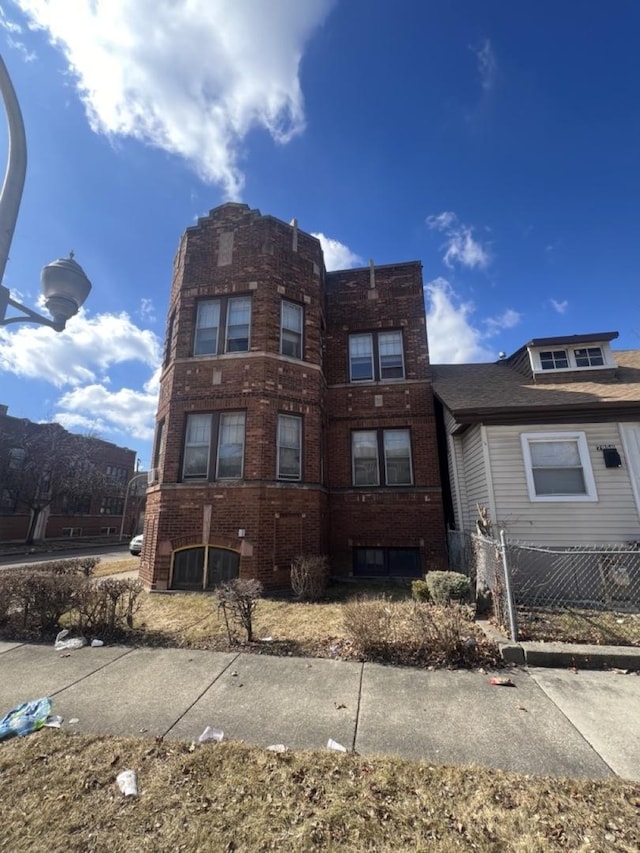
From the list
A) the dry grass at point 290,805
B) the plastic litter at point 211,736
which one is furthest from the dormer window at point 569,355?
the plastic litter at point 211,736

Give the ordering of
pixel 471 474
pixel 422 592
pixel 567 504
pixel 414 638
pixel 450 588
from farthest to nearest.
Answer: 1. pixel 471 474
2. pixel 567 504
3. pixel 422 592
4. pixel 450 588
5. pixel 414 638

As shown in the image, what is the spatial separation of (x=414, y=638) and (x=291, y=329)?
835 cm

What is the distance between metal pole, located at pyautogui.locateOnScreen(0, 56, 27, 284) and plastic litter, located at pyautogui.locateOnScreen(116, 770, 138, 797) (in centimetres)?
410

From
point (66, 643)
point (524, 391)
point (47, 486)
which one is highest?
point (524, 391)

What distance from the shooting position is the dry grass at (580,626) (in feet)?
17.0

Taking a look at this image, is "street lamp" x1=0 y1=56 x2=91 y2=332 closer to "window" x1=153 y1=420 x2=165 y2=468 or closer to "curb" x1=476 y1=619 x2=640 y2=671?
"curb" x1=476 y1=619 x2=640 y2=671

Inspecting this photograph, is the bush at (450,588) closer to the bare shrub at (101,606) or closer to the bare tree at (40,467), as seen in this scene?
the bare shrub at (101,606)

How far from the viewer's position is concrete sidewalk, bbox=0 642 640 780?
3.13 m

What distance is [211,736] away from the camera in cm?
329

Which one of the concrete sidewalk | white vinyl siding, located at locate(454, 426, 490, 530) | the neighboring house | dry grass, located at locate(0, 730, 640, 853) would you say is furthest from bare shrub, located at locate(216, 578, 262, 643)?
white vinyl siding, located at locate(454, 426, 490, 530)

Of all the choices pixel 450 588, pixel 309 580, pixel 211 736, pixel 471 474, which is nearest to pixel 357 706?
pixel 211 736

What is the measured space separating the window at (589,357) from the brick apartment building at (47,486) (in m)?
33.7

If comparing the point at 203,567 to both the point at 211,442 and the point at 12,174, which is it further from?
the point at 12,174

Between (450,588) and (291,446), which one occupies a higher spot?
(291,446)
